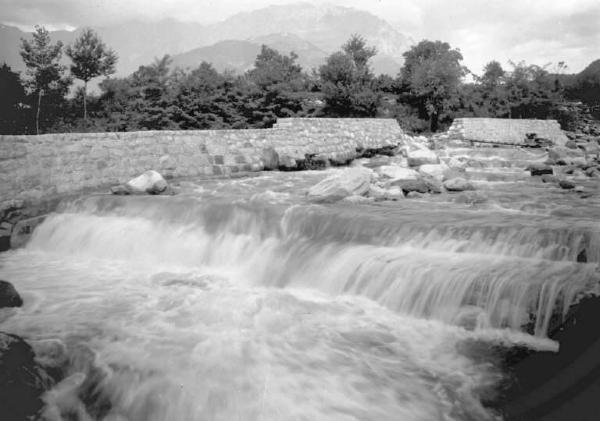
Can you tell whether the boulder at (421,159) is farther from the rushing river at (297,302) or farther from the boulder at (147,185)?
the boulder at (147,185)

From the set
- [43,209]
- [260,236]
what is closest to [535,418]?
[260,236]

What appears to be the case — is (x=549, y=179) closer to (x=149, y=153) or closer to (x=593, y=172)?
(x=593, y=172)

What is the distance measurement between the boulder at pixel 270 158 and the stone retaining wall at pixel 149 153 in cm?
5

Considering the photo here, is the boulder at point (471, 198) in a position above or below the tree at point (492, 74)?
below

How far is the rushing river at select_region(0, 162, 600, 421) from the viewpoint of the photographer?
3453 mm

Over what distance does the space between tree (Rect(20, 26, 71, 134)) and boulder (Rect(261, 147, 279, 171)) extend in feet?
39.2

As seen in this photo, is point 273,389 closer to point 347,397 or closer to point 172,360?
point 347,397

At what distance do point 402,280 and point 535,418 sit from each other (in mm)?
2224

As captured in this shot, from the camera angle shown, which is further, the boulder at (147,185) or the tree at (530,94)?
the tree at (530,94)

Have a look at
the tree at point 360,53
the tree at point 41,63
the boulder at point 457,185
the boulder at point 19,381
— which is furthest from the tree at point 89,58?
the boulder at point 19,381

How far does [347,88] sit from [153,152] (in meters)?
10.4

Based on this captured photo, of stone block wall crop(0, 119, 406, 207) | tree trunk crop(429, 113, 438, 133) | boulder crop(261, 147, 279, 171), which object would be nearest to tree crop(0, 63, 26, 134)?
stone block wall crop(0, 119, 406, 207)

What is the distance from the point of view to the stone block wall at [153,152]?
8.76 meters

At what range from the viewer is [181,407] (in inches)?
130
